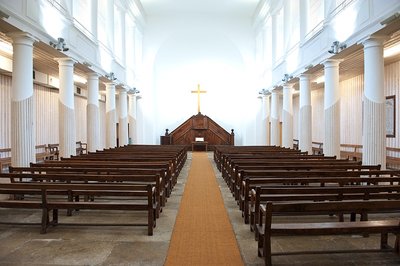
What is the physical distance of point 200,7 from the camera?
21203 mm

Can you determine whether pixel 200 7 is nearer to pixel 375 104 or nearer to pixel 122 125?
pixel 122 125

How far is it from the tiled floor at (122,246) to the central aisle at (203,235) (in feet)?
0.40

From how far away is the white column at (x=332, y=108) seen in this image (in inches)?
420

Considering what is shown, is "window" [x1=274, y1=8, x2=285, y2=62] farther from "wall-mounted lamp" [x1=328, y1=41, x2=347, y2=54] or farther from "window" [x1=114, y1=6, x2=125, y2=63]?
"window" [x1=114, y1=6, x2=125, y2=63]

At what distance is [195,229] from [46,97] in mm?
13424

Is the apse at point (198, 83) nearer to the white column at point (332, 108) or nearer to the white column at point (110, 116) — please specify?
the white column at point (110, 116)

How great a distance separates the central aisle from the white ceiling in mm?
15952

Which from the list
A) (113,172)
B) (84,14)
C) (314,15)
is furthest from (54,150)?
(314,15)

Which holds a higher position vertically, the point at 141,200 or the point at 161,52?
the point at 161,52

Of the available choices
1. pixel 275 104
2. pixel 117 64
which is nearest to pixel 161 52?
pixel 117 64

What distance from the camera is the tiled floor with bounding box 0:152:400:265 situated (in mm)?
3729

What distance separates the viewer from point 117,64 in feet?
54.4

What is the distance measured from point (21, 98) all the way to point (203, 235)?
5640mm

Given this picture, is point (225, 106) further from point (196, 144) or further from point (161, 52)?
point (161, 52)
